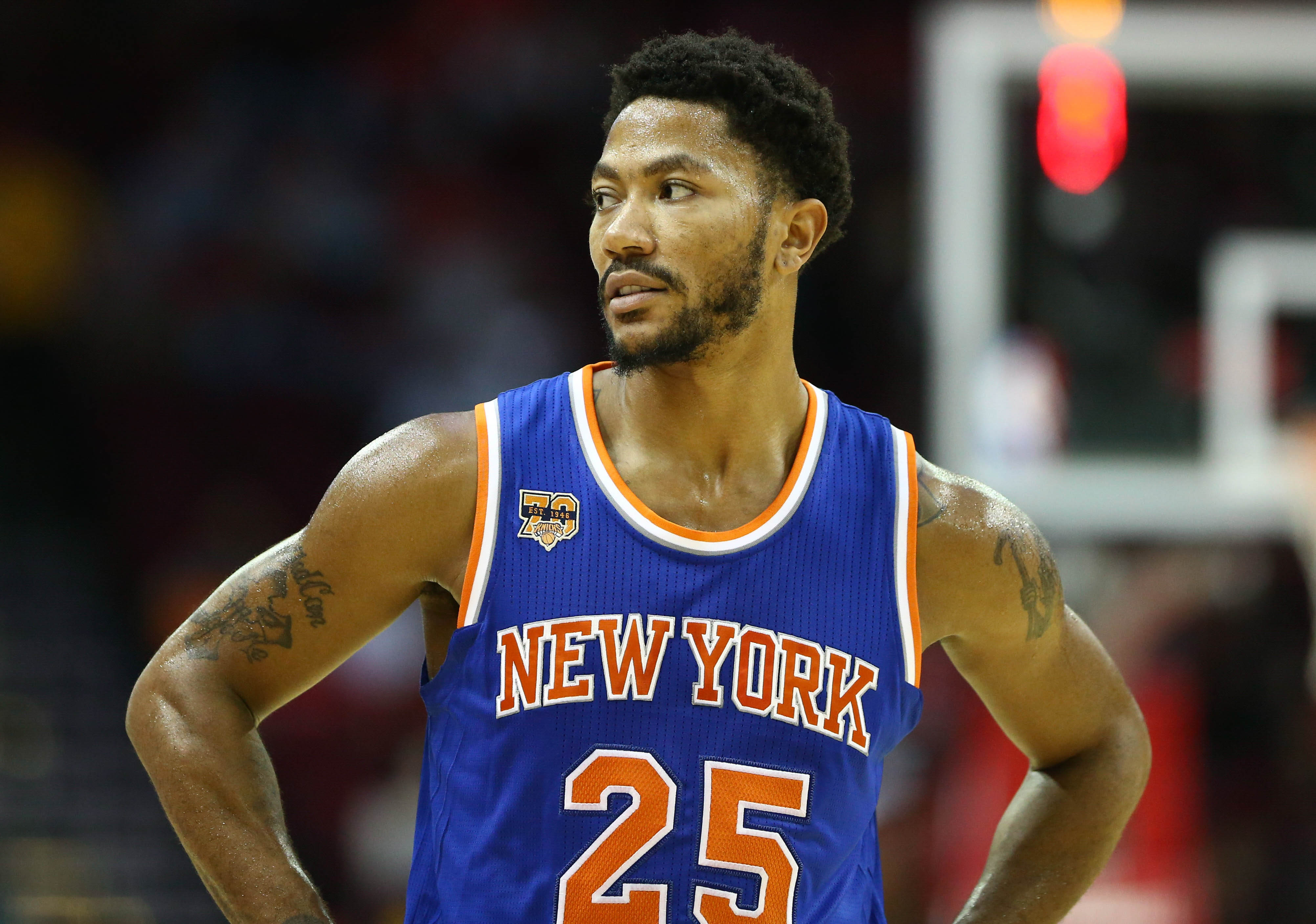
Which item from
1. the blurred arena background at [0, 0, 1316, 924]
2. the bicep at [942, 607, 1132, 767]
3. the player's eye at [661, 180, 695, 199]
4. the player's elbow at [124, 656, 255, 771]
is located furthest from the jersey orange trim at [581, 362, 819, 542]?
the blurred arena background at [0, 0, 1316, 924]

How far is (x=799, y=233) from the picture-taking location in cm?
278

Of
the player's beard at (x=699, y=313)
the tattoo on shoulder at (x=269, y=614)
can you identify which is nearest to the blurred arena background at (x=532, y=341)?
the player's beard at (x=699, y=313)

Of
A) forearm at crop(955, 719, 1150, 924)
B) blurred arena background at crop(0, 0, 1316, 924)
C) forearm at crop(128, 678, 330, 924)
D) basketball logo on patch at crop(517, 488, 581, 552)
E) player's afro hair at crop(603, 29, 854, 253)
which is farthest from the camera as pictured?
blurred arena background at crop(0, 0, 1316, 924)

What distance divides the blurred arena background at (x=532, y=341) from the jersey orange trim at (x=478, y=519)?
15.8 ft

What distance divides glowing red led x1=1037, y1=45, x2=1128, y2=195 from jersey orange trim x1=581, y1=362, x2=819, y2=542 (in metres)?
4.92

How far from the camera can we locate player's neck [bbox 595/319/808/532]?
8.61ft

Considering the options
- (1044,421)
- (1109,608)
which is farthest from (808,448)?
(1109,608)

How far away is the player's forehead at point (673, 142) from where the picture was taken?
8.41ft

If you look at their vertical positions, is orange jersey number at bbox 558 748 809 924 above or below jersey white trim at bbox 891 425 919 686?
below

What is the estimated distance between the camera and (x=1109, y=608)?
751 centimetres

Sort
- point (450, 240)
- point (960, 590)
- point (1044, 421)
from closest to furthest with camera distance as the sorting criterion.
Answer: point (960, 590) → point (1044, 421) → point (450, 240)

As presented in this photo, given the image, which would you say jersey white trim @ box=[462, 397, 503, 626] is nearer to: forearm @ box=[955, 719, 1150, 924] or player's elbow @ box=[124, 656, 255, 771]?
player's elbow @ box=[124, 656, 255, 771]

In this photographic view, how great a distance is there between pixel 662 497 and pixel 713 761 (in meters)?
0.44

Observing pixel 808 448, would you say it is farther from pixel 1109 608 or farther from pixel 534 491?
pixel 1109 608
